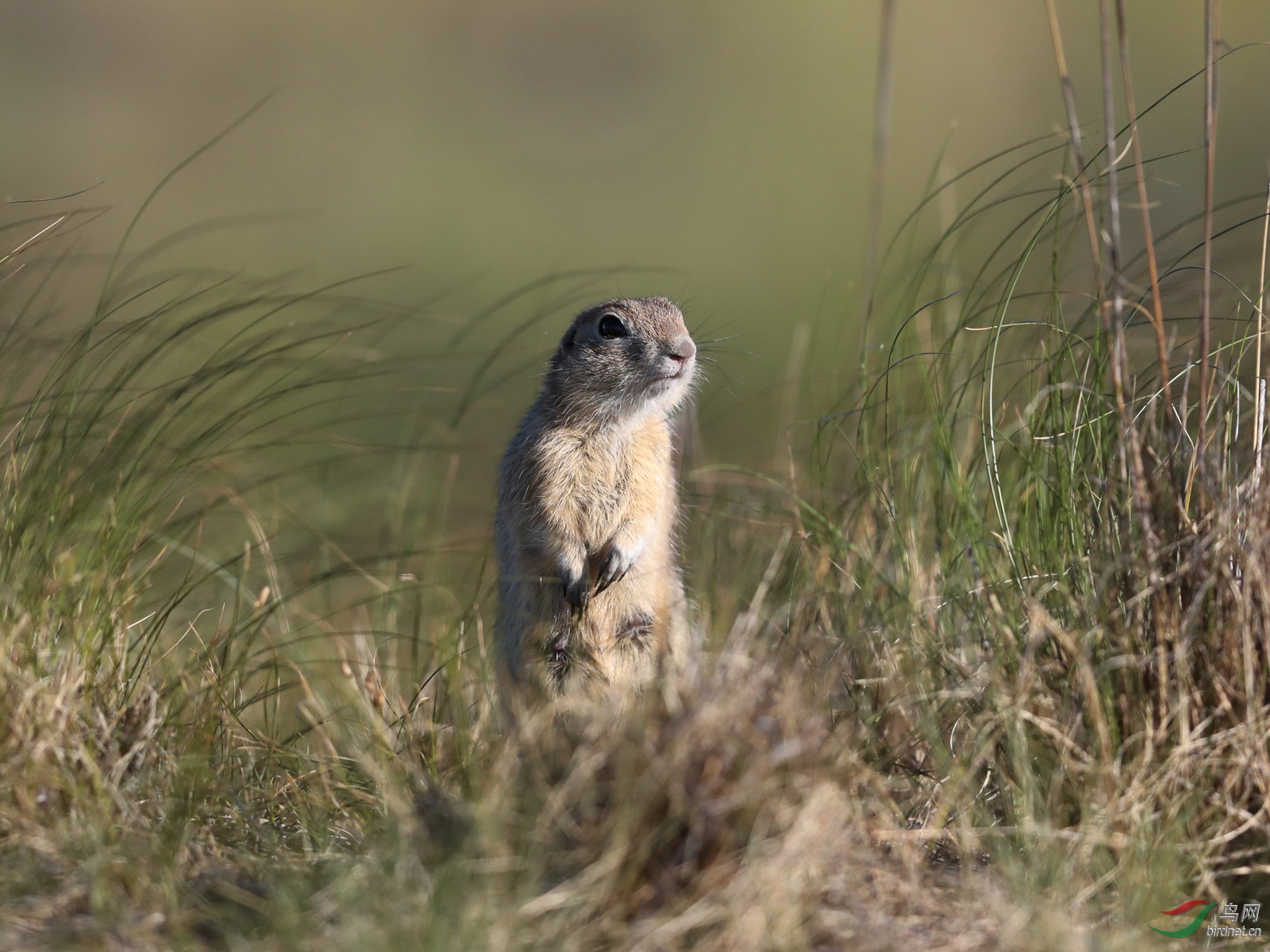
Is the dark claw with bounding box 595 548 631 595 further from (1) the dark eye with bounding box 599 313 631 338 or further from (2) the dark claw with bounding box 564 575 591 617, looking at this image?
(1) the dark eye with bounding box 599 313 631 338

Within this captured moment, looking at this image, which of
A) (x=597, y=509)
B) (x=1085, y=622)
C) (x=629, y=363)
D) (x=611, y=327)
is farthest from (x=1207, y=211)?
(x=597, y=509)

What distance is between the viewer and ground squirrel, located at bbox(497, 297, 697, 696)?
3867mm

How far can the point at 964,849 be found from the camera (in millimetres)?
2596

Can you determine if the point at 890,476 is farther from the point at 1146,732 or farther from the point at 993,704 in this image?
the point at 1146,732

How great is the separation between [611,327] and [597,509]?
66 centimetres

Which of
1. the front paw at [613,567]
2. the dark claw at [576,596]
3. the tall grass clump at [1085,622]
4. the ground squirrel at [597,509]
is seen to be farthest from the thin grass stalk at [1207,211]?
the dark claw at [576,596]

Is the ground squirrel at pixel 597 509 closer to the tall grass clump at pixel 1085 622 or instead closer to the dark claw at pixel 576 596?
the dark claw at pixel 576 596

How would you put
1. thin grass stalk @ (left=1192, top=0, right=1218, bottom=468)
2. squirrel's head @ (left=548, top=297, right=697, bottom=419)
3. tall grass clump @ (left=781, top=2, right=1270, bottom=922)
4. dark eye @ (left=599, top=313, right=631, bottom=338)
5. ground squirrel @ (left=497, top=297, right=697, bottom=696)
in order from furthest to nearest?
dark eye @ (left=599, top=313, right=631, bottom=338), squirrel's head @ (left=548, top=297, right=697, bottom=419), ground squirrel @ (left=497, top=297, right=697, bottom=696), thin grass stalk @ (left=1192, top=0, right=1218, bottom=468), tall grass clump @ (left=781, top=2, right=1270, bottom=922)

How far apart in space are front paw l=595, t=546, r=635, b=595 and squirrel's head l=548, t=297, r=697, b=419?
0.52 m

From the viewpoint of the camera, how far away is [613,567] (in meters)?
3.95

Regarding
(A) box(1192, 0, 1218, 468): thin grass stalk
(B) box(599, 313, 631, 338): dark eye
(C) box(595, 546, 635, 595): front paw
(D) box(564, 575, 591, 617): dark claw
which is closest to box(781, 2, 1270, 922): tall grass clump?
(A) box(1192, 0, 1218, 468): thin grass stalk

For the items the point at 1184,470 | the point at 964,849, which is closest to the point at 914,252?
the point at 1184,470

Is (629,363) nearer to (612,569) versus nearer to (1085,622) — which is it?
(612,569)

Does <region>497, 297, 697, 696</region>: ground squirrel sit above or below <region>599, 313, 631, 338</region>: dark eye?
below
